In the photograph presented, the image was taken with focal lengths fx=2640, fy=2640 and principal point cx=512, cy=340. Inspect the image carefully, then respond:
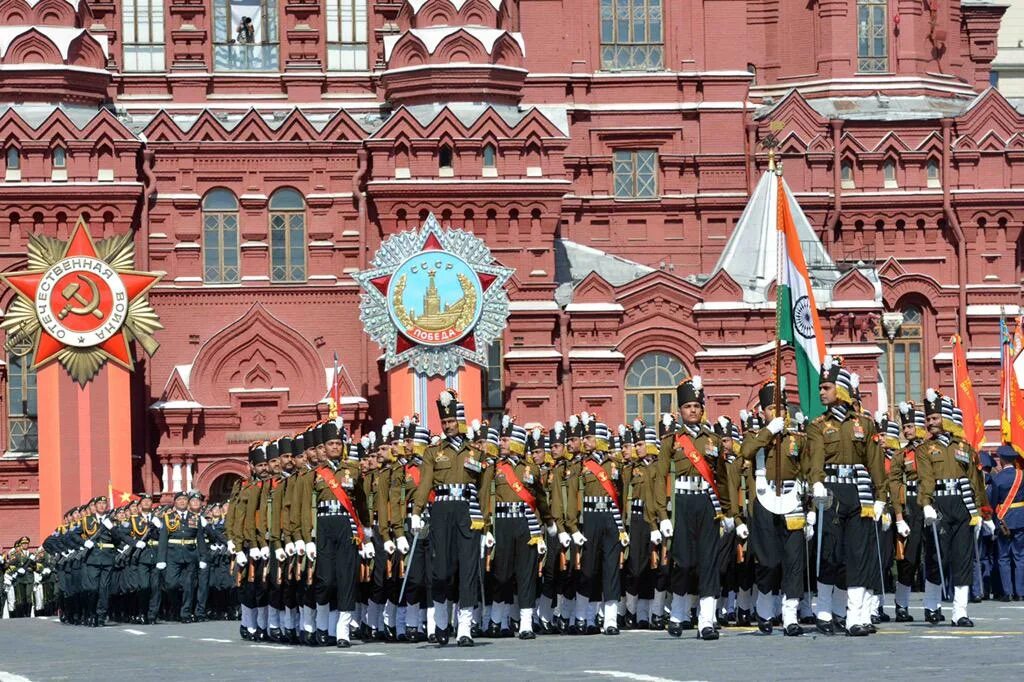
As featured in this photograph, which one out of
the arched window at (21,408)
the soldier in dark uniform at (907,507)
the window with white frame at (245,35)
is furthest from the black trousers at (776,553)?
the window with white frame at (245,35)

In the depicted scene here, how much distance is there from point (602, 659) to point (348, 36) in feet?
95.5

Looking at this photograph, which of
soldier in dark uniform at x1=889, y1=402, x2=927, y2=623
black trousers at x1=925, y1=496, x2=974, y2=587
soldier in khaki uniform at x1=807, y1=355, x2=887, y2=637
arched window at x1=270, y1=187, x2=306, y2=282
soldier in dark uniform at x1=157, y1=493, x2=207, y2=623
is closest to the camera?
soldier in khaki uniform at x1=807, y1=355, x2=887, y2=637

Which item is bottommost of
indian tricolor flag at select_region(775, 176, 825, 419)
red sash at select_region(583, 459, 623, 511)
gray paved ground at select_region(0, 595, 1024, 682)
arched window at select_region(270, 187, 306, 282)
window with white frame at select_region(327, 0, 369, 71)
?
gray paved ground at select_region(0, 595, 1024, 682)

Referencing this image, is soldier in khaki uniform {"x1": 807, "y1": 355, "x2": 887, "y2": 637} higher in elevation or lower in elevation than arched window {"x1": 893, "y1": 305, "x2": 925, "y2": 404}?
lower

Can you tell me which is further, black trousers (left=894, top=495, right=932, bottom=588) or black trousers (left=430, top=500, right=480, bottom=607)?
black trousers (left=894, top=495, right=932, bottom=588)

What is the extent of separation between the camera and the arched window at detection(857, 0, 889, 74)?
47188 millimetres

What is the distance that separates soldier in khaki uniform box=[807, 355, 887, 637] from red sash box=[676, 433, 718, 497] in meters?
1.29

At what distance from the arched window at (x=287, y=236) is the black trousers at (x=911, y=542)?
21.5 m

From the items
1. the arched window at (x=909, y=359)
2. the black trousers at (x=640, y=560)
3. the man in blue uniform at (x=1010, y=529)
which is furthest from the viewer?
the arched window at (x=909, y=359)

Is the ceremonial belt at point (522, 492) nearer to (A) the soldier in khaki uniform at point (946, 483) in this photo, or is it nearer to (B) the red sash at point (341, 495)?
(B) the red sash at point (341, 495)

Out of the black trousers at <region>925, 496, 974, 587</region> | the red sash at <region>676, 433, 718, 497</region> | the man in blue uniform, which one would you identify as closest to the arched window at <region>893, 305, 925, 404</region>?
the man in blue uniform

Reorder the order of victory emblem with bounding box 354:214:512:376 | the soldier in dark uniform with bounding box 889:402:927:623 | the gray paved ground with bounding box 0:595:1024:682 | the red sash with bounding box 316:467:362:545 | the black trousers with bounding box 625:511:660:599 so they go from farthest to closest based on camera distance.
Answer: the order of victory emblem with bounding box 354:214:512:376 → the black trousers with bounding box 625:511:660:599 → the red sash with bounding box 316:467:362:545 → the soldier in dark uniform with bounding box 889:402:927:623 → the gray paved ground with bounding box 0:595:1024:682

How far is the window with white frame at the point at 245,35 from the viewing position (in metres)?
45.6

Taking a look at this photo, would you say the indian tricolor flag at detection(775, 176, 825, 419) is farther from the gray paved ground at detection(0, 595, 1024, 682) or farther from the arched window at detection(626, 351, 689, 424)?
the arched window at detection(626, 351, 689, 424)
